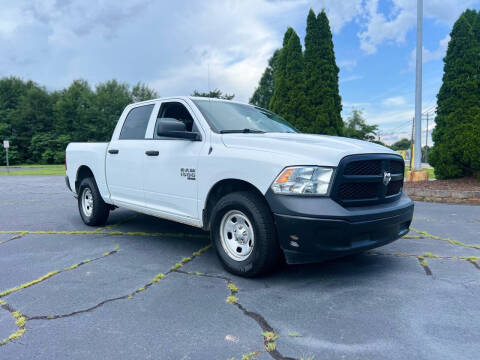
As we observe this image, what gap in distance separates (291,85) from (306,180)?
43.6 feet

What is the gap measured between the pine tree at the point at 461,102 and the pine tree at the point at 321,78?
5.11 metres

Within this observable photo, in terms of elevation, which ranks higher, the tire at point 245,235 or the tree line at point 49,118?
the tree line at point 49,118

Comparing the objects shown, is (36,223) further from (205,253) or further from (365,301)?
(365,301)

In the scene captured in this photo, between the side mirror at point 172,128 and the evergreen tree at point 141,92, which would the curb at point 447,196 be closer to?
the side mirror at point 172,128

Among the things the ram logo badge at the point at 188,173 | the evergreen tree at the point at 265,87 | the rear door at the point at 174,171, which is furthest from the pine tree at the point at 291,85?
the evergreen tree at the point at 265,87

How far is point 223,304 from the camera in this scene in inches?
116

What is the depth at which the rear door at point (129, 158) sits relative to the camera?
4.84m

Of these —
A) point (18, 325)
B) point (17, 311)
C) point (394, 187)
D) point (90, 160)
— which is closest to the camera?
point (18, 325)

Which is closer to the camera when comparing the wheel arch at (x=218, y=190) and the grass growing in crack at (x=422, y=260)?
the wheel arch at (x=218, y=190)

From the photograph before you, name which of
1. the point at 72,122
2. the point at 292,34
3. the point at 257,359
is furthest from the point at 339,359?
the point at 72,122

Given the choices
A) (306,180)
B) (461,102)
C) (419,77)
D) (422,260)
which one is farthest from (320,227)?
(419,77)

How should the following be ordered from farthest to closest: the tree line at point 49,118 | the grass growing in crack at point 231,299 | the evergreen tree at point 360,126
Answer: the evergreen tree at point 360,126
the tree line at point 49,118
the grass growing in crack at point 231,299

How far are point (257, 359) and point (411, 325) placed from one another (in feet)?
3.98

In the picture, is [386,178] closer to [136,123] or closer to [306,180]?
[306,180]
